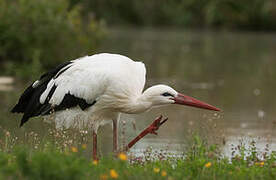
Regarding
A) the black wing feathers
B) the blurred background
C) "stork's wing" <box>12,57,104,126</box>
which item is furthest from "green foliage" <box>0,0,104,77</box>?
"stork's wing" <box>12,57,104,126</box>

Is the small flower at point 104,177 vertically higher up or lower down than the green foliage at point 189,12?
lower down

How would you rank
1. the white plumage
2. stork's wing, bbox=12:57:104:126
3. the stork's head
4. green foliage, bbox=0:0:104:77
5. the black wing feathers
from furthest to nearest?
green foliage, bbox=0:0:104:77 → the black wing feathers → stork's wing, bbox=12:57:104:126 → the white plumage → the stork's head

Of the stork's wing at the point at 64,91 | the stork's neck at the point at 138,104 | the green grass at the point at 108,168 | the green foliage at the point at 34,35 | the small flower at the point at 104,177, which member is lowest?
the small flower at the point at 104,177

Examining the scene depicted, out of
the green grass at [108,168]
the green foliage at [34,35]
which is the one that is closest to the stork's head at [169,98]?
the green grass at [108,168]

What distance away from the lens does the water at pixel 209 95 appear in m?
9.80

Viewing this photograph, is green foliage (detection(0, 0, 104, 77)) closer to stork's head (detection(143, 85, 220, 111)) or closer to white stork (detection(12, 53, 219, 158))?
white stork (detection(12, 53, 219, 158))

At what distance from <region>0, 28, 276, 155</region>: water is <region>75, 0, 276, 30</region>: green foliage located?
17.5 m

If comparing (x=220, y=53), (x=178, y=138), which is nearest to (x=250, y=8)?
(x=220, y=53)

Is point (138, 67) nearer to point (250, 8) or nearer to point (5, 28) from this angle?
point (5, 28)

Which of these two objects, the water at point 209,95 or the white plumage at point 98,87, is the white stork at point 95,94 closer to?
the white plumage at point 98,87

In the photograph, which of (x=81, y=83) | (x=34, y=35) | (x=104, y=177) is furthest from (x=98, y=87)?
(x=34, y=35)

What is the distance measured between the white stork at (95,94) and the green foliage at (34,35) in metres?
8.02

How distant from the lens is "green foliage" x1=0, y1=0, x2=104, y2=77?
16391 millimetres

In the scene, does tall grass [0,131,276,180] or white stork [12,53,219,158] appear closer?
tall grass [0,131,276,180]
